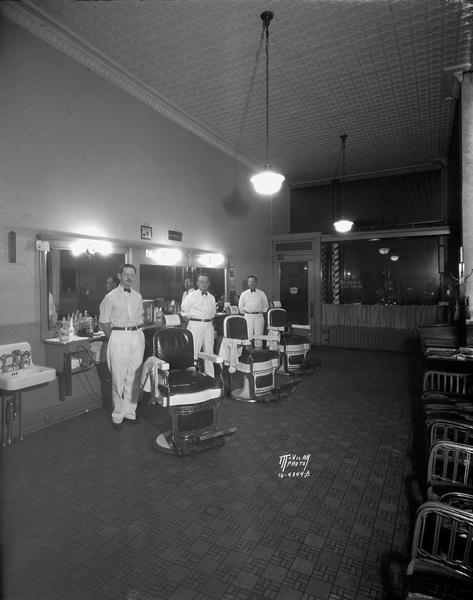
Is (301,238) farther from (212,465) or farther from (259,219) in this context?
(212,465)

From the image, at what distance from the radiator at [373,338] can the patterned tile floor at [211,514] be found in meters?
4.51

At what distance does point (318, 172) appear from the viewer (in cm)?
932

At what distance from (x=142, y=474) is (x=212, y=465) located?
581 mm

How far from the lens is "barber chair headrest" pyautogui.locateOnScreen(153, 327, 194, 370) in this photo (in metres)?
3.80

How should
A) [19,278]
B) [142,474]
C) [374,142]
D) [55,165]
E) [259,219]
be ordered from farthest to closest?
[259,219] → [374,142] → [55,165] → [19,278] → [142,474]

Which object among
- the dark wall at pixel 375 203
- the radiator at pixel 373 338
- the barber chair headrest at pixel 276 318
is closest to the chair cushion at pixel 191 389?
the barber chair headrest at pixel 276 318

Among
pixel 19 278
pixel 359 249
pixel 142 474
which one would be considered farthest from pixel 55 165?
pixel 359 249

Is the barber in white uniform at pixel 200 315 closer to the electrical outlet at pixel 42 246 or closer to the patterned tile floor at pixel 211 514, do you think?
the patterned tile floor at pixel 211 514

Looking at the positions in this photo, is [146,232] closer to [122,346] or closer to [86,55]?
[122,346]

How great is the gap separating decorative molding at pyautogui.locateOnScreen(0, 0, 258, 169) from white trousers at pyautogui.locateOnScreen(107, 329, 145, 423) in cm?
330

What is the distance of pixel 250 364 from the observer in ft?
15.8

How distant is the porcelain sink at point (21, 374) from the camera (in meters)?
3.33

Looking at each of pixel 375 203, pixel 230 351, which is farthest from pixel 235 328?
pixel 375 203

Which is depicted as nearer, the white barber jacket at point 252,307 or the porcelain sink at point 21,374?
the porcelain sink at point 21,374
